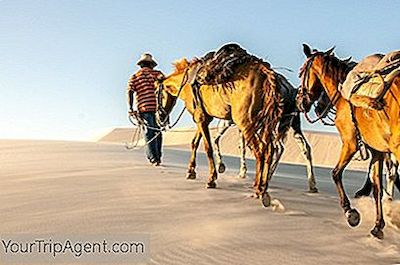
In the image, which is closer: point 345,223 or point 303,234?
point 303,234

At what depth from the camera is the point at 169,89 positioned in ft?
38.0

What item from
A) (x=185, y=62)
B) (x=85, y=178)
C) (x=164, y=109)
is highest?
(x=185, y=62)

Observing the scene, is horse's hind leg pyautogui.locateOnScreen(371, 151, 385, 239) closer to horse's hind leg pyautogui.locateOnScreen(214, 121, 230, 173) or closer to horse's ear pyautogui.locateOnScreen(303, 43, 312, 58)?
horse's ear pyautogui.locateOnScreen(303, 43, 312, 58)

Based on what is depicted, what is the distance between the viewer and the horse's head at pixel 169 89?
11.3 metres

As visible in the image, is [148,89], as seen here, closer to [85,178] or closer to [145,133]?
[145,133]

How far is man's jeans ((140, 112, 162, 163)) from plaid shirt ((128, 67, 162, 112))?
16 centimetres

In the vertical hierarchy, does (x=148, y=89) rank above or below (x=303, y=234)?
above

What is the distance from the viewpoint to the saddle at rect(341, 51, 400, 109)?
20.3ft

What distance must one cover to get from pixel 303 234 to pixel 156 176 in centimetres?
393

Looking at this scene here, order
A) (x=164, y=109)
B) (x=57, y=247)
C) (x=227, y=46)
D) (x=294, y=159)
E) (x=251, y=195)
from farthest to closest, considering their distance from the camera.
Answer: (x=294, y=159)
(x=164, y=109)
(x=227, y=46)
(x=251, y=195)
(x=57, y=247)

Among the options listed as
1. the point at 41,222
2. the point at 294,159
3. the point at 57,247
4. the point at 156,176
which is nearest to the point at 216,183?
the point at 156,176

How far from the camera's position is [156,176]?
32.9ft

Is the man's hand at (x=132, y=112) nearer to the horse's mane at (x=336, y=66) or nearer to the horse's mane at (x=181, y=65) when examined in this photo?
the horse's mane at (x=181, y=65)

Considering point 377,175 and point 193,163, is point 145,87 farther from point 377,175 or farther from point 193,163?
point 377,175
